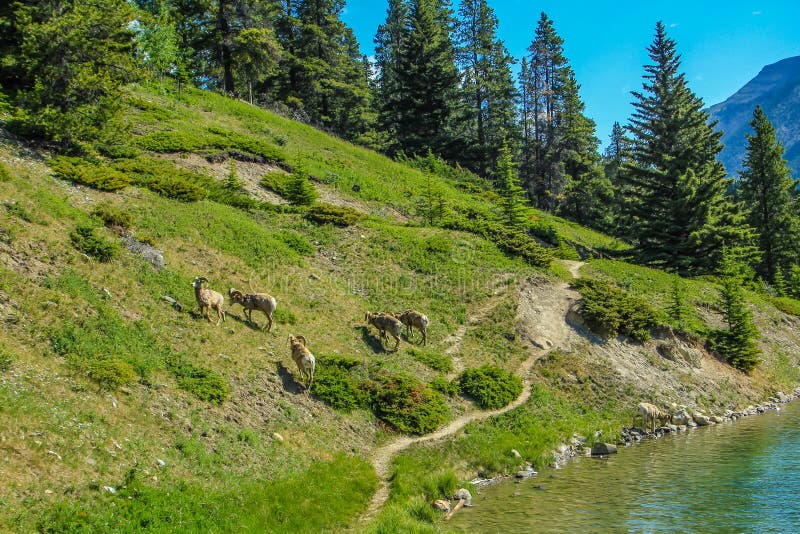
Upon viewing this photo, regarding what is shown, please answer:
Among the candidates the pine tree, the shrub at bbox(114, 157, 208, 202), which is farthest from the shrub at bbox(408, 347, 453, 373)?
the pine tree

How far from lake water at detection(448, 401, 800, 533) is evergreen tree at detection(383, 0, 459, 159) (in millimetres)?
52783

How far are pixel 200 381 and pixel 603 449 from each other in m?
14.6

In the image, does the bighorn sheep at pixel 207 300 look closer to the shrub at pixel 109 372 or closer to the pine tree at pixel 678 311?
the shrub at pixel 109 372

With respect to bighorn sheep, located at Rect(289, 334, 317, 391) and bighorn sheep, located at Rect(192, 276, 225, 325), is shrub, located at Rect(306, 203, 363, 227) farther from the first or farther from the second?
bighorn sheep, located at Rect(289, 334, 317, 391)

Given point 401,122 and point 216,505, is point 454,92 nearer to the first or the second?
point 401,122

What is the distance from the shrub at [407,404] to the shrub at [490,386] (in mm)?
2034

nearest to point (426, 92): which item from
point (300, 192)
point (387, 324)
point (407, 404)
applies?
point (300, 192)

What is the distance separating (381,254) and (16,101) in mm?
21525

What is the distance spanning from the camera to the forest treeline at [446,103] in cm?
2820

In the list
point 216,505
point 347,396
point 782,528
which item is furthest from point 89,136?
→ point 782,528

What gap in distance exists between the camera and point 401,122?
6981 centimetres

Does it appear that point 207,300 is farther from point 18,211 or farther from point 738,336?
point 738,336

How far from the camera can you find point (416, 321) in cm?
2439

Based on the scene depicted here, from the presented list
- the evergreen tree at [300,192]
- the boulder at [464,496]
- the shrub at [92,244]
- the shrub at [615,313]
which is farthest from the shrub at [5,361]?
the shrub at [615,313]
